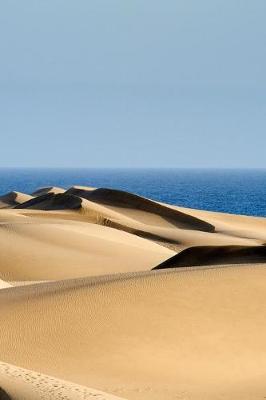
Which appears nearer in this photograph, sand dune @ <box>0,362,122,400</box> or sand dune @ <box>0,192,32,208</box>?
sand dune @ <box>0,362,122,400</box>

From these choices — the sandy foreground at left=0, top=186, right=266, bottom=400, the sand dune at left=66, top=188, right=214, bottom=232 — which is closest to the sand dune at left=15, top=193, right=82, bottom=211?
the sand dune at left=66, top=188, right=214, bottom=232

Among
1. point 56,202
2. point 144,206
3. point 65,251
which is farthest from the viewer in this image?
point 144,206

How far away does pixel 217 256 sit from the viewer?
17234 millimetres

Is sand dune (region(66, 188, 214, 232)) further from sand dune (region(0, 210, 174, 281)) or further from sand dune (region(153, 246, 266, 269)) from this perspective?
sand dune (region(153, 246, 266, 269))

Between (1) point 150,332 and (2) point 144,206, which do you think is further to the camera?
(2) point 144,206

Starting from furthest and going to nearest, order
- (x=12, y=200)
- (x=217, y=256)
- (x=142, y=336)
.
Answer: (x=12, y=200), (x=217, y=256), (x=142, y=336)

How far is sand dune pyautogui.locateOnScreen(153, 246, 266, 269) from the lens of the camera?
16.8 meters

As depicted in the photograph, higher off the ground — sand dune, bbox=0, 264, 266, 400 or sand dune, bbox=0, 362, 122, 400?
sand dune, bbox=0, 362, 122, 400

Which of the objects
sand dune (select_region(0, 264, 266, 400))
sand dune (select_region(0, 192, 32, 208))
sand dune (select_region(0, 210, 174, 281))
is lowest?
sand dune (select_region(0, 192, 32, 208))

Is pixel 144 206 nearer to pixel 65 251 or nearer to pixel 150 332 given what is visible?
pixel 65 251

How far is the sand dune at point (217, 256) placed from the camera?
16812 millimetres

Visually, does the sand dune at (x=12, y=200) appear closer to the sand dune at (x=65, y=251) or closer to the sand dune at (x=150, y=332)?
the sand dune at (x=65, y=251)

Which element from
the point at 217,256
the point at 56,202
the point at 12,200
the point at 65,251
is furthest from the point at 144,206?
the point at 217,256

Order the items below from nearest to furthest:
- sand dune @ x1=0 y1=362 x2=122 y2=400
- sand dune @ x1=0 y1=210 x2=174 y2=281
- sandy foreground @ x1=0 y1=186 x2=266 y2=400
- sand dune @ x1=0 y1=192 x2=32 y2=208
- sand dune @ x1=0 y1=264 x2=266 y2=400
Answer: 1. sand dune @ x1=0 y1=362 x2=122 y2=400
2. sandy foreground @ x1=0 y1=186 x2=266 y2=400
3. sand dune @ x1=0 y1=264 x2=266 y2=400
4. sand dune @ x1=0 y1=210 x2=174 y2=281
5. sand dune @ x1=0 y1=192 x2=32 y2=208
